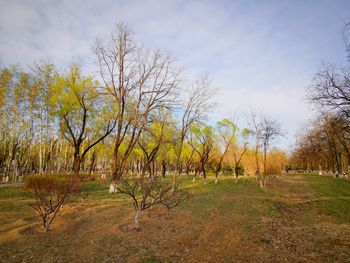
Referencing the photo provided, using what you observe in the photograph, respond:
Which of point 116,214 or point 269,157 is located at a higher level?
point 269,157

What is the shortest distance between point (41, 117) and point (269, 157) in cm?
3503

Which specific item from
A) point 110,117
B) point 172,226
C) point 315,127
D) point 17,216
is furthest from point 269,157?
point 17,216

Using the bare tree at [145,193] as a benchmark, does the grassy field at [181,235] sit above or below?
below

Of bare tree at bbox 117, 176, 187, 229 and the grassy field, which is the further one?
bare tree at bbox 117, 176, 187, 229

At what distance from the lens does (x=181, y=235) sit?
29.8ft

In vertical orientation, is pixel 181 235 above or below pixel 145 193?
below

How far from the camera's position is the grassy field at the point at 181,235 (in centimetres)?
704

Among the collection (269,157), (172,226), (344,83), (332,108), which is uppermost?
(344,83)

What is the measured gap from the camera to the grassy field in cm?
704

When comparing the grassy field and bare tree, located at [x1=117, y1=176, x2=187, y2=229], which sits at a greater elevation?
bare tree, located at [x1=117, y1=176, x2=187, y2=229]

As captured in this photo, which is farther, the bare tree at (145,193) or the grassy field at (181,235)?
the bare tree at (145,193)

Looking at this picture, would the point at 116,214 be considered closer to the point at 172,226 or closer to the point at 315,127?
the point at 172,226

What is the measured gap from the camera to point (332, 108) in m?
15.9

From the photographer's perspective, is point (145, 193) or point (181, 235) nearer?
point (181, 235)
